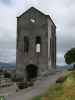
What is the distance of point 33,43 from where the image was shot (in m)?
50.2

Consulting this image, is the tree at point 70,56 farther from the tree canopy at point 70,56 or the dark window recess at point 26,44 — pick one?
the dark window recess at point 26,44

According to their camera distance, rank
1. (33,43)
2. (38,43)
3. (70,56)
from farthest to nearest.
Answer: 1. (70,56)
2. (38,43)
3. (33,43)

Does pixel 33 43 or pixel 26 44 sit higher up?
pixel 33 43

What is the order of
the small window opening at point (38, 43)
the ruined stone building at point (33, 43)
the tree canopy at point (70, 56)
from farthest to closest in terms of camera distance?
1. the tree canopy at point (70, 56)
2. the small window opening at point (38, 43)
3. the ruined stone building at point (33, 43)

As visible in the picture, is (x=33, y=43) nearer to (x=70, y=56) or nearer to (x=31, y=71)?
(x=31, y=71)

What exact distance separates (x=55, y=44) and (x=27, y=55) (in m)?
9.85

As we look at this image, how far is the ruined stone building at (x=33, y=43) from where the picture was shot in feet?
163

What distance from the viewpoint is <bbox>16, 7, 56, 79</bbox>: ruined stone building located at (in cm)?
4978

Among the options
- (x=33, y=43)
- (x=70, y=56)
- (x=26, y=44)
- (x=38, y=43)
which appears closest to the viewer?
(x=33, y=43)

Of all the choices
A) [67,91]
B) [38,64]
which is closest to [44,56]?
[38,64]

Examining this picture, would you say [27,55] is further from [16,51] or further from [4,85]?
[4,85]

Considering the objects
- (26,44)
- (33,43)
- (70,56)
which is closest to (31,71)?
(26,44)

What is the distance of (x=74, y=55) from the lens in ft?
176

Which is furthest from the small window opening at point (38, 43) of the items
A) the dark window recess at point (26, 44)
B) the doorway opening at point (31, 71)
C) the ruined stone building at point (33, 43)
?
the doorway opening at point (31, 71)
